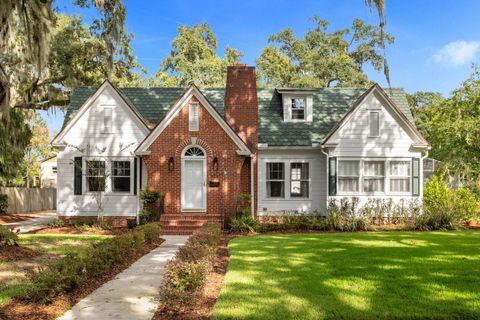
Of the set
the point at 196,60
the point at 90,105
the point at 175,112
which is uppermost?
the point at 196,60

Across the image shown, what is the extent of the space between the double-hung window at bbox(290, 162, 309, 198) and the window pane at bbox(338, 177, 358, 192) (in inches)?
54.2

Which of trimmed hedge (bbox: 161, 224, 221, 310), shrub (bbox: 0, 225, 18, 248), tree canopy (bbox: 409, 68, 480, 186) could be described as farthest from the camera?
tree canopy (bbox: 409, 68, 480, 186)

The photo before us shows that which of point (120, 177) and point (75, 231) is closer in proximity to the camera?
point (75, 231)

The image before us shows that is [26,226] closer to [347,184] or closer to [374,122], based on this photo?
[347,184]

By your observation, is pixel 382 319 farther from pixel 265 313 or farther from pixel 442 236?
pixel 442 236

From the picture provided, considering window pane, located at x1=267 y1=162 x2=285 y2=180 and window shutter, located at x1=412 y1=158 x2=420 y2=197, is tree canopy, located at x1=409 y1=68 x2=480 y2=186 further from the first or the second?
window pane, located at x1=267 y1=162 x2=285 y2=180

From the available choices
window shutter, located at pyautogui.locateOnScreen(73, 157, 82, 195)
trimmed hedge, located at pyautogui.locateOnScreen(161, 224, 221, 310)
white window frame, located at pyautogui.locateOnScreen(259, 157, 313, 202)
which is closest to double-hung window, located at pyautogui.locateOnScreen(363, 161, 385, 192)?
white window frame, located at pyautogui.locateOnScreen(259, 157, 313, 202)

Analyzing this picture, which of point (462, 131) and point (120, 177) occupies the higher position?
point (462, 131)

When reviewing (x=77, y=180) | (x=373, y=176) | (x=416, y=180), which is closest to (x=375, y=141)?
(x=373, y=176)

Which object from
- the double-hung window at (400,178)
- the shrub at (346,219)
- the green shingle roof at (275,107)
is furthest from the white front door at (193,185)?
the double-hung window at (400,178)

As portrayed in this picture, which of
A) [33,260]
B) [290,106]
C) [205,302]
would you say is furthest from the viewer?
[290,106]

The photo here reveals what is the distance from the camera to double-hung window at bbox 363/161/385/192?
18984mm

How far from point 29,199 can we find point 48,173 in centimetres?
2243

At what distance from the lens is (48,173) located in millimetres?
51219
